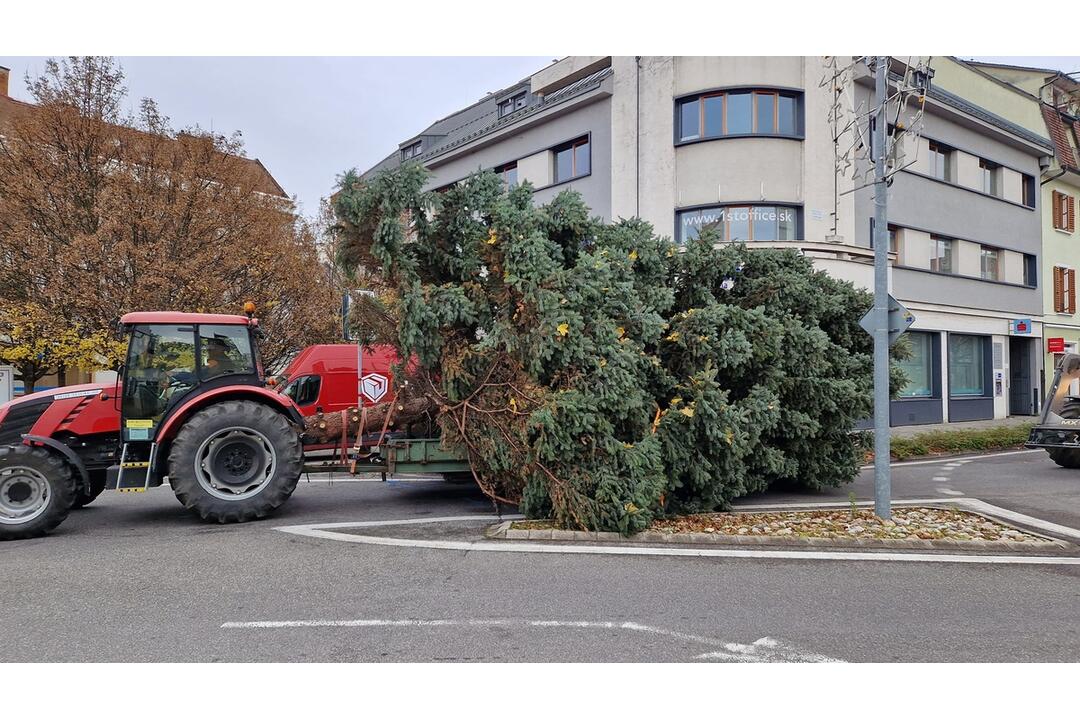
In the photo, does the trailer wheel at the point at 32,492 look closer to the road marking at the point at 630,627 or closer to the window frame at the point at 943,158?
the road marking at the point at 630,627

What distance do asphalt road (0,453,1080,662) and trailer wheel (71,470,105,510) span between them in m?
0.73

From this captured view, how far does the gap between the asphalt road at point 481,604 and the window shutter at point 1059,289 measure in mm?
25192

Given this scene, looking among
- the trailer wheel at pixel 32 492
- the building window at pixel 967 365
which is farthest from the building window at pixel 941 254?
the trailer wheel at pixel 32 492

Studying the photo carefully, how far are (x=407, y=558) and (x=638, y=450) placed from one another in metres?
2.47

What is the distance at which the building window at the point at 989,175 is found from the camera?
22.6 meters

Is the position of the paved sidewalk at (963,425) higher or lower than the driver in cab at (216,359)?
lower

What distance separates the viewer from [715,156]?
1700 centimetres

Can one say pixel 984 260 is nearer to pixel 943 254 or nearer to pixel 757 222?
pixel 943 254

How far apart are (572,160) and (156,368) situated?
15.7 metres

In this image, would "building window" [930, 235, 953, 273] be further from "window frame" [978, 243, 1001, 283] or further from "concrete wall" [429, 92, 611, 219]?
"concrete wall" [429, 92, 611, 219]

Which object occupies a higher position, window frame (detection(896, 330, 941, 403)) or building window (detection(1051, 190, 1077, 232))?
building window (detection(1051, 190, 1077, 232))

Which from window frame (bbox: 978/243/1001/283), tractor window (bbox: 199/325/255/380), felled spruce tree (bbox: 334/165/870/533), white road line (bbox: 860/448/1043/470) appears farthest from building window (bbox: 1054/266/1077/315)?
tractor window (bbox: 199/325/255/380)

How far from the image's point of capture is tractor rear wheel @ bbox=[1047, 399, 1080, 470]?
11891mm

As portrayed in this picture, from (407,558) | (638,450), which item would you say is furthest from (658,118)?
(407,558)
